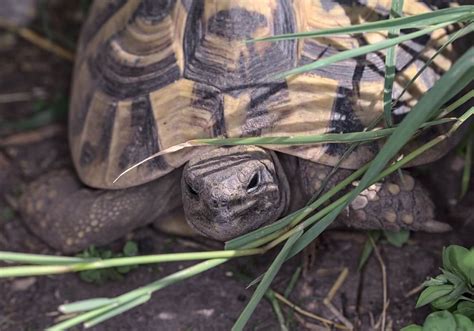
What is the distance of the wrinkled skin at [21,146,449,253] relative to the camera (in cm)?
232

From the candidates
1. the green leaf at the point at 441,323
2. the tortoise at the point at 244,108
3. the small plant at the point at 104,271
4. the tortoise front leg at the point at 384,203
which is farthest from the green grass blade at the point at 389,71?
the small plant at the point at 104,271

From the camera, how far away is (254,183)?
2352mm

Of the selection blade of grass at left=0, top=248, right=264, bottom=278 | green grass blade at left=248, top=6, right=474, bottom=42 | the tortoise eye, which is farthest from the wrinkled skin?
green grass blade at left=248, top=6, right=474, bottom=42

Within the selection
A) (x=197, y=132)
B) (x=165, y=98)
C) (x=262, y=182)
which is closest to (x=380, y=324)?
(x=262, y=182)

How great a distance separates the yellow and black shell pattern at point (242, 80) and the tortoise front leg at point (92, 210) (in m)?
0.12

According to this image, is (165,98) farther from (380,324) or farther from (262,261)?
(380,324)

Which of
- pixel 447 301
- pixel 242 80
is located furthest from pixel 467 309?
pixel 242 80

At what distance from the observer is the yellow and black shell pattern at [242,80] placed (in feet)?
8.03

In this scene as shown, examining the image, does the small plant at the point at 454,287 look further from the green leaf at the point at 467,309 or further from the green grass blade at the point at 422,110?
the green grass blade at the point at 422,110

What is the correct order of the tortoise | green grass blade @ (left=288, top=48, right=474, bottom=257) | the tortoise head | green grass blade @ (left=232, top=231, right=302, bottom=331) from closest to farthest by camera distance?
green grass blade @ (left=288, top=48, right=474, bottom=257)
green grass blade @ (left=232, top=231, right=302, bottom=331)
the tortoise head
the tortoise

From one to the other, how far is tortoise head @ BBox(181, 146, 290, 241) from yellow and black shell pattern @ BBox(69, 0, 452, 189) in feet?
0.27

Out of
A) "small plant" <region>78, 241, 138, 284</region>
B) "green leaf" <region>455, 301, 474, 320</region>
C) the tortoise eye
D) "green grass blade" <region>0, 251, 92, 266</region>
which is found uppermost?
"green grass blade" <region>0, 251, 92, 266</region>

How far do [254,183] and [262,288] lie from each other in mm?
444

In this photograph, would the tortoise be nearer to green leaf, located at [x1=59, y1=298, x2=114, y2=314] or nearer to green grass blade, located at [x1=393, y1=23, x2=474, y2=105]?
green grass blade, located at [x1=393, y1=23, x2=474, y2=105]
